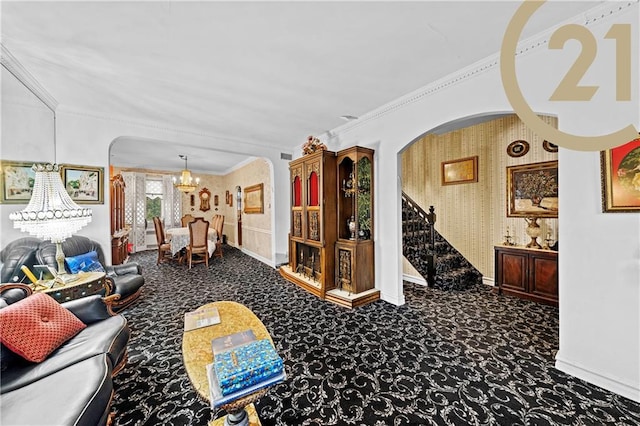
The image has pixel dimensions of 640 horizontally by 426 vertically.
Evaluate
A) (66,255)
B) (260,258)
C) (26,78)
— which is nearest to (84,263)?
(66,255)

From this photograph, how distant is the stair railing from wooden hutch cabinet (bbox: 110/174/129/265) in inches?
233

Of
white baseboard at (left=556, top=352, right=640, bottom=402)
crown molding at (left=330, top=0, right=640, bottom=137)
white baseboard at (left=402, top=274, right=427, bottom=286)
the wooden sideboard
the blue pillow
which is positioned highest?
crown molding at (left=330, top=0, right=640, bottom=137)

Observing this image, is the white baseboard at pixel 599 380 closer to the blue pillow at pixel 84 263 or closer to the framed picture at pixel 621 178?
the framed picture at pixel 621 178

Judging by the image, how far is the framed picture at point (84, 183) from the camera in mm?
3463

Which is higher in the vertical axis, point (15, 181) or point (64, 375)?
point (15, 181)

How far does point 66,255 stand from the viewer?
3.21m

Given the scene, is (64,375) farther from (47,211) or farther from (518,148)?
(518,148)

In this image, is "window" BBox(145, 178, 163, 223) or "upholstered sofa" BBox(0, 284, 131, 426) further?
"window" BBox(145, 178, 163, 223)

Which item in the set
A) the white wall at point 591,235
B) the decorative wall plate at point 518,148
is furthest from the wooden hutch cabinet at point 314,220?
the decorative wall plate at point 518,148

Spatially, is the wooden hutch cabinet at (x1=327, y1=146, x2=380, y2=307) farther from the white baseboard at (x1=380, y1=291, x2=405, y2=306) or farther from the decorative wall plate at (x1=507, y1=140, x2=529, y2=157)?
the decorative wall plate at (x1=507, y1=140, x2=529, y2=157)

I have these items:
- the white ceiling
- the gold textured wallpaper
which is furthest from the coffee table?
the gold textured wallpaper

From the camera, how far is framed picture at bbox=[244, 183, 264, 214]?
21.9 feet

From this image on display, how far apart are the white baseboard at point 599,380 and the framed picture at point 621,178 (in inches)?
51.3

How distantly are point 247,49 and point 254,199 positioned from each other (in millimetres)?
5128
